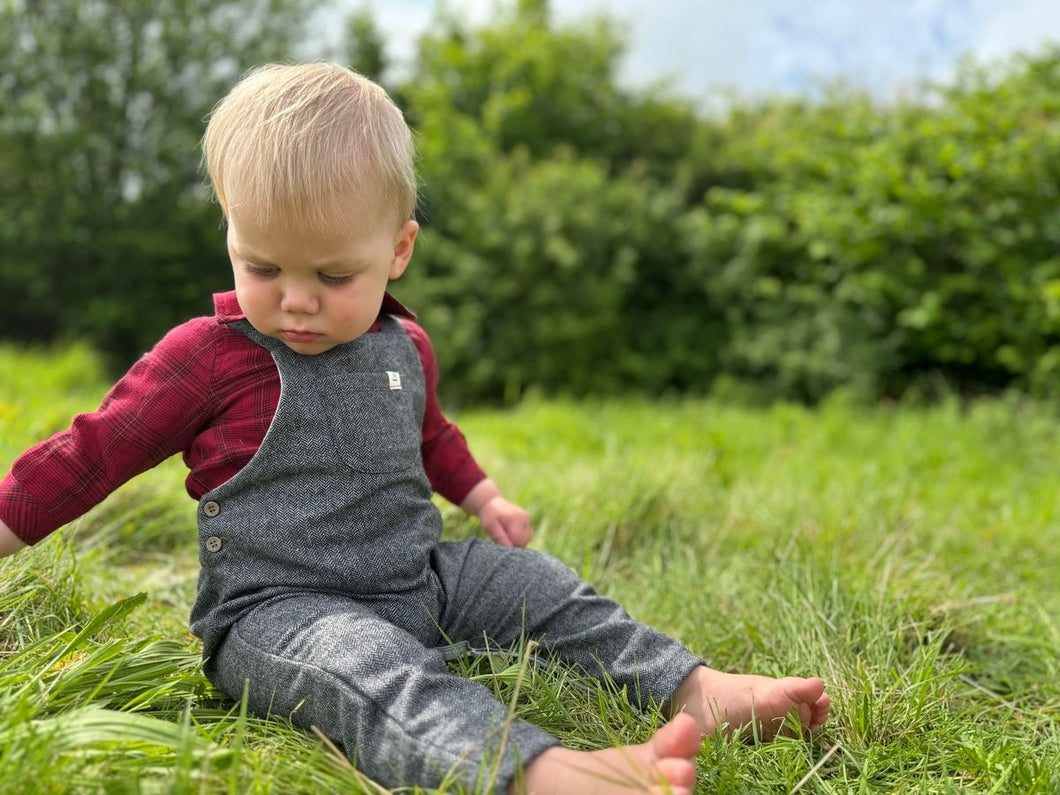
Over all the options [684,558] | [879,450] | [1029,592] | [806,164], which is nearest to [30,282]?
[806,164]

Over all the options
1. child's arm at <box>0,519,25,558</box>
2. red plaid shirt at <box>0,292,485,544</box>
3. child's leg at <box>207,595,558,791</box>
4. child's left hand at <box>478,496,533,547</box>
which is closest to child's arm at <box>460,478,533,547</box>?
child's left hand at <box>478,496,533,547</box>

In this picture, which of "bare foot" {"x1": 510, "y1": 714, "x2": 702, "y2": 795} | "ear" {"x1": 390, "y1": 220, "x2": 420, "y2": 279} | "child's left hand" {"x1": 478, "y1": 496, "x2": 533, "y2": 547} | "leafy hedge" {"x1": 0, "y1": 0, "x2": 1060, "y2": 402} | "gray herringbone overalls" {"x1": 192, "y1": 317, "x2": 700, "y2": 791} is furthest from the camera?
"leafy hedge" {"x1": 0, "y1": 0, "x2": 1060, "y2": 402}

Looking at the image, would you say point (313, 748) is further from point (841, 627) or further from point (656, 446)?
point (656, 446)

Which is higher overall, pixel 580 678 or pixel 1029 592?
pixel 580 678

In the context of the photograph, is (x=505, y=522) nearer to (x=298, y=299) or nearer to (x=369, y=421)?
(x=369, y=421)

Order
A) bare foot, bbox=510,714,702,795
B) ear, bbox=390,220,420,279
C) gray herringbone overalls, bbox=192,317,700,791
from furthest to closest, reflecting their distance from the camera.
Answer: ear, bbox=390,220,420,279, gray herringbone overalls, bbox=192,317,700,791, bare foot, bbox=510,714,702,795

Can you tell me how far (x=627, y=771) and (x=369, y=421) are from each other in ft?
2.42

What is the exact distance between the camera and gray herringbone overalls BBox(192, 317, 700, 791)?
1.37 m

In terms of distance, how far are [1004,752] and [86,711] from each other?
1.35 metres

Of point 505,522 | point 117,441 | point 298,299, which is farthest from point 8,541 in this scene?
point 505,522

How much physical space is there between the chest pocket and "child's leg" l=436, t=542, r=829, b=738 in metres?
0.23

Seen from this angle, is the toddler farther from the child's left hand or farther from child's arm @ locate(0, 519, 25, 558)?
the child's left hand

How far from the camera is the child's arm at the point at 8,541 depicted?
1519 millimetres

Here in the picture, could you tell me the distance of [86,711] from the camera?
1268mm
